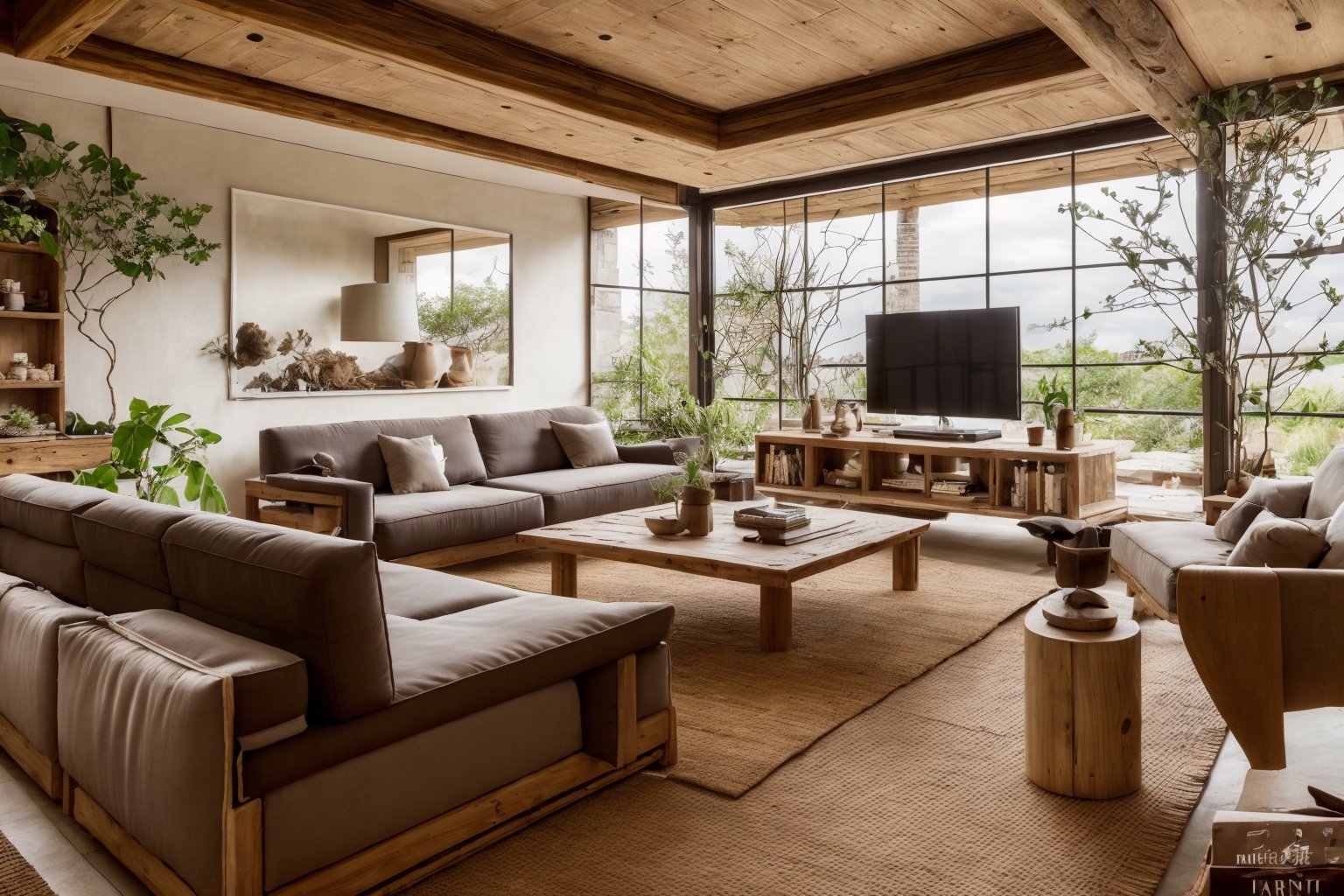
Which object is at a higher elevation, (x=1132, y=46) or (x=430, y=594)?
(x=1132, y=46)

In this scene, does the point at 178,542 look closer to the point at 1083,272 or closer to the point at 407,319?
the point at 407,319

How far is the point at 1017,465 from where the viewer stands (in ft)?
18.2

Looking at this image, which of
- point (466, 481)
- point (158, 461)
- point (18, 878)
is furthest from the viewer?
point (466, 481)

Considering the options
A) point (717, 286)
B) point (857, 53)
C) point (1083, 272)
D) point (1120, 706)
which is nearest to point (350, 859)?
point (1120, 706)

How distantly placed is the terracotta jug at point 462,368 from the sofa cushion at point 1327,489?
4962 mm

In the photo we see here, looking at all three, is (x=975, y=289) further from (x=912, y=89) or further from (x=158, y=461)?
(x=158, y=461)

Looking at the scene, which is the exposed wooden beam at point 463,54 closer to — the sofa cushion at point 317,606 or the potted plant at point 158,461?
the potted plant at point 158,461

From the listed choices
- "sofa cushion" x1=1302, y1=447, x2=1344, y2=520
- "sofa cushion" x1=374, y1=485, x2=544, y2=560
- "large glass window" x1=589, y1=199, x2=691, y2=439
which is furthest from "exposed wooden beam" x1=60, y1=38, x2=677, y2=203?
"sofa cushion" x1=1302, y1=447, x2=1344, y2=520

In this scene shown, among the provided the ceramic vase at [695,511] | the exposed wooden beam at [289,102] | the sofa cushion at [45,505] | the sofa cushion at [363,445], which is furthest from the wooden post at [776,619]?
the exposed wooden beam at [289,102]

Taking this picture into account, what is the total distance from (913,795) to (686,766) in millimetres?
605

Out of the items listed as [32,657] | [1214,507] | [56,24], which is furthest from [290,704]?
[1214,507]

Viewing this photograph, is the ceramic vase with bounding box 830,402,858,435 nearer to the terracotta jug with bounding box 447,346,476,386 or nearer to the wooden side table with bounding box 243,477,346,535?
the terracotta jug with bounding box 447,346,476,386

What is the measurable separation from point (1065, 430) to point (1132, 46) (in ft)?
7.07

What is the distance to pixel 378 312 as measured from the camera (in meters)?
5.96
